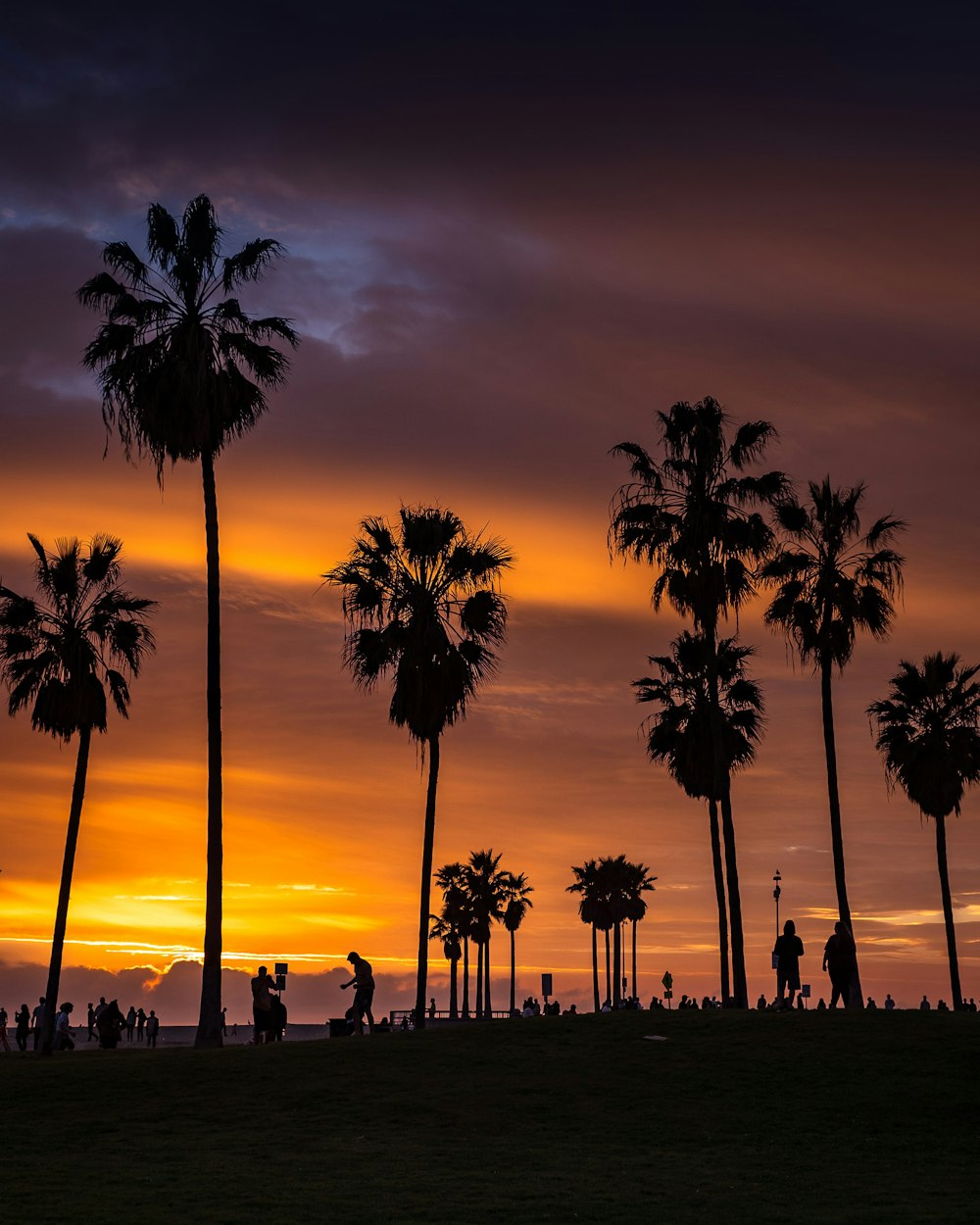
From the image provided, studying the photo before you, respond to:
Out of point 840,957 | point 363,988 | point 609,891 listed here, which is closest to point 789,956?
point 840,957

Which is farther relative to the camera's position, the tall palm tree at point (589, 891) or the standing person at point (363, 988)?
the tall palm tree at point (589, 891)

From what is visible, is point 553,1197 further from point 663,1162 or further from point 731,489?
point 731,489

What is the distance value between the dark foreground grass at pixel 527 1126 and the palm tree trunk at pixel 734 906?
434 inches

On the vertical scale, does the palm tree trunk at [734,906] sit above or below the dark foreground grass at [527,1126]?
above

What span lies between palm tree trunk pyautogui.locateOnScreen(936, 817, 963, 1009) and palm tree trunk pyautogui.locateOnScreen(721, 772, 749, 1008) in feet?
63.8

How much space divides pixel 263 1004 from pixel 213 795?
5.31 meters

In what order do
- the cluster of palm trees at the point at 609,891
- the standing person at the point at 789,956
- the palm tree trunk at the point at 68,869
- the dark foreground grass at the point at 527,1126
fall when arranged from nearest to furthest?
the dark foreground grass at the point at 527,1126
the standing person at the point at 789,956
the palm tree trunk at the point at 68,869
the cluster of palm trees at the point at 609,891

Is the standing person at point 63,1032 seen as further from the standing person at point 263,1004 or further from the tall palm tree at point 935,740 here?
the tall palm tree at point 935,740

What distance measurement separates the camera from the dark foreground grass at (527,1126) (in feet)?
55.2

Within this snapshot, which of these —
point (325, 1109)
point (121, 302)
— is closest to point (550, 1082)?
point (325, 1109)

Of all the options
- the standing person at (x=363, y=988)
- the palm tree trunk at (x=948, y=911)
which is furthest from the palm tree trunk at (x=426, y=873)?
the palm tree trunk at (x=948, y=911)

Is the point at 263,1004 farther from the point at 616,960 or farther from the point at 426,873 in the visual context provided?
the point at 616,960

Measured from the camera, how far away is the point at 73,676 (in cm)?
4275

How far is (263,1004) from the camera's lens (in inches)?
1423
